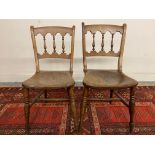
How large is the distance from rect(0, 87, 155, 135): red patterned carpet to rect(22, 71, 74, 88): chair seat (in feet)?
1.37

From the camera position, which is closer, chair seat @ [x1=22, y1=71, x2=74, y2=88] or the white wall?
chair seat @ [x1=22, y1=71, x2=74, y2=88]

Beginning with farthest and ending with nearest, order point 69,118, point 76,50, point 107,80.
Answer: point 76,50, point 69,118, point 107,80

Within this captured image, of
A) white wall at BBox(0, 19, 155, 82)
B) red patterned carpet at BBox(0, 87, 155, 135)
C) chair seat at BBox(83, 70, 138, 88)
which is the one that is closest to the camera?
chair seat at BBox(83, 70, 138, 88)

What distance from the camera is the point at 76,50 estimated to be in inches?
115

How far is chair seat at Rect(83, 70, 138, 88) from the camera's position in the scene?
1725mm

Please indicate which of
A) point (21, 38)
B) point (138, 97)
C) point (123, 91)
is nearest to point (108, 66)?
point (123, 91)

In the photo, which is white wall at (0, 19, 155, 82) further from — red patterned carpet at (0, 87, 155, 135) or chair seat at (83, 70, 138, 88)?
chair seat at (83, 70, 138, 88)

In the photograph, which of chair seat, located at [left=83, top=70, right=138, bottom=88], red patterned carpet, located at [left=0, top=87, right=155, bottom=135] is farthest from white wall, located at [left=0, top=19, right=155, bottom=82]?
chair seat, located at [left=83, top=70, right=138, bottom=88]

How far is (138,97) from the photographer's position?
8.59 ft

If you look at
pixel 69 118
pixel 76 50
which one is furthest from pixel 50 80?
pixel 76 50

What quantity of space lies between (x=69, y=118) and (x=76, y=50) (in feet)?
3.69

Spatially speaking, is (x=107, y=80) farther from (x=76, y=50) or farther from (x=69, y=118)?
(x=76, y=50)

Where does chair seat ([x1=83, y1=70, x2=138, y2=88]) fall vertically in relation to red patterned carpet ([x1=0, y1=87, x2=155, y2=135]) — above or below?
above
